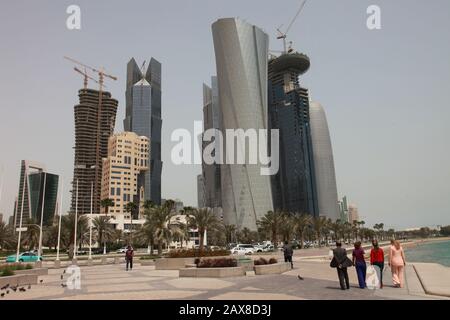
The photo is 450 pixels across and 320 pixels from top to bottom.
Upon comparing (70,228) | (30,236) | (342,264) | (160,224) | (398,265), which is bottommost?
(398,265)

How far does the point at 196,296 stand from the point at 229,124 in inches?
6403

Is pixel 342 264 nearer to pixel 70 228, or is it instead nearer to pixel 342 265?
pixel 342 265

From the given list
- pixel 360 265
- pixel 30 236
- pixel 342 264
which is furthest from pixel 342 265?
pixel 30 236

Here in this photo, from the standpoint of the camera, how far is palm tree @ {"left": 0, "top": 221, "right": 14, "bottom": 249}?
206ft

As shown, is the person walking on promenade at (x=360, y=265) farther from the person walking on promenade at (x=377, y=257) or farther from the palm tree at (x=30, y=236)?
the palm tree at (x=30, y=236)

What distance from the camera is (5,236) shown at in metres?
63.2

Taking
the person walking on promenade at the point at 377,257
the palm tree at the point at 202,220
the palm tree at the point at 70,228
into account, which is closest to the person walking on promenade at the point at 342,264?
the person walking on promenade at the point at 377,257

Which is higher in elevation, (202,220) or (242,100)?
(242,100)

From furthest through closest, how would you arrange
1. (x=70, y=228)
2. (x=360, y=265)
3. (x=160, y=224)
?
1. (x=70, y=228)
2. (x=160, y=224)
3. (x=360, y=265)

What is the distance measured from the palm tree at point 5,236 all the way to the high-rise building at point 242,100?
118m

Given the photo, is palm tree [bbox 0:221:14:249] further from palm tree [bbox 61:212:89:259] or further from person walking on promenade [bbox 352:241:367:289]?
person walking on promenade [bbox 352:241:367:289]

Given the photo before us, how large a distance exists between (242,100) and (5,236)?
12381cm

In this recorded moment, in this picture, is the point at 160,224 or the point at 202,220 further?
the point at 202,220

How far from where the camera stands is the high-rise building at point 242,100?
172m
